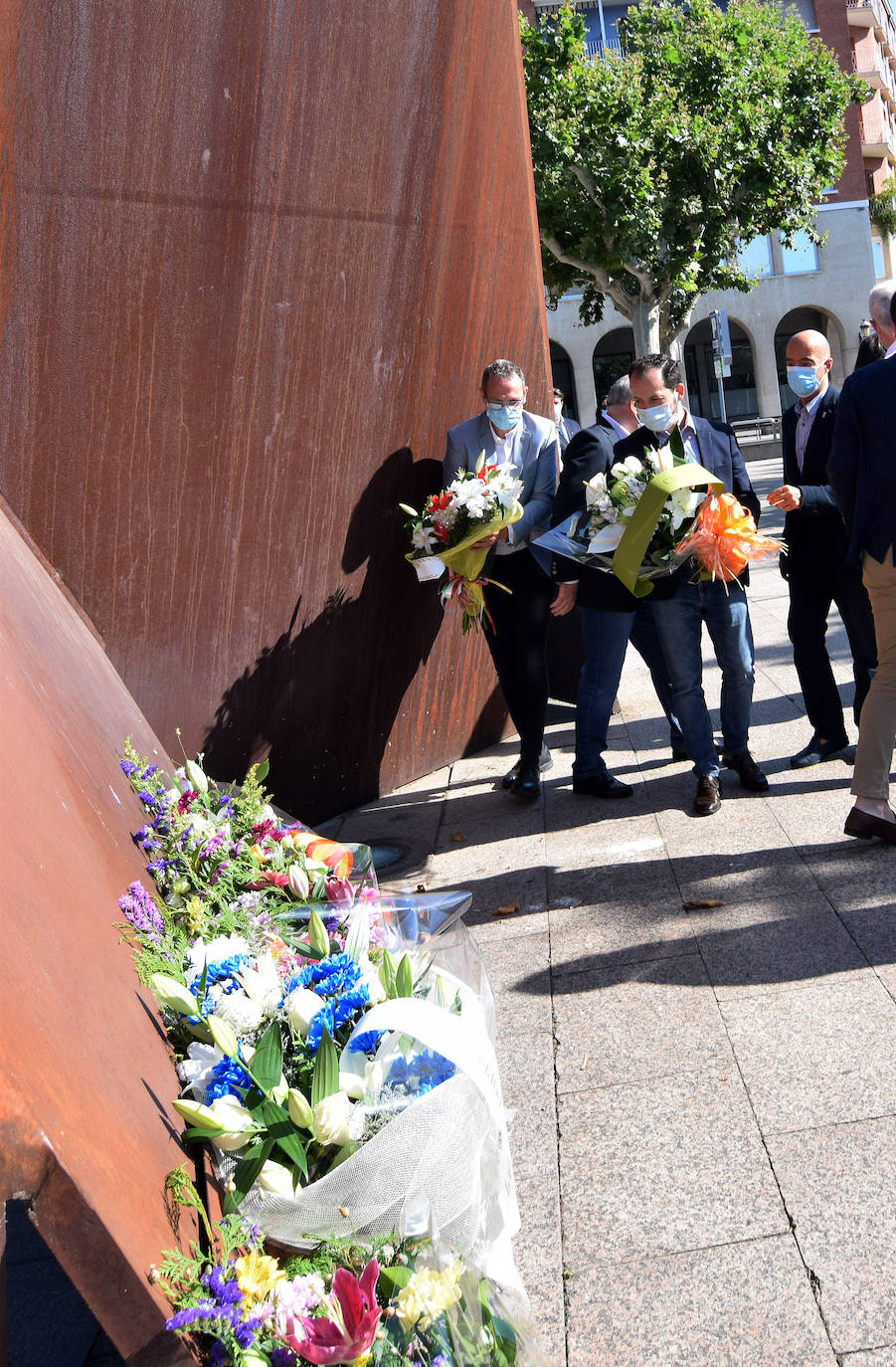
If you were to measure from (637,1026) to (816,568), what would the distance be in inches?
124

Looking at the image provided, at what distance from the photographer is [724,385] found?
147ft

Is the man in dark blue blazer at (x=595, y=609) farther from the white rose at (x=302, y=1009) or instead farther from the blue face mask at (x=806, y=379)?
the white rose at (x=302, y=1009)

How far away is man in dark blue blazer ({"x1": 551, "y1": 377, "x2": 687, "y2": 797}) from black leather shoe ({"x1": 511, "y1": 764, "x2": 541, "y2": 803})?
193mm

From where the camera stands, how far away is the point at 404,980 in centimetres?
229

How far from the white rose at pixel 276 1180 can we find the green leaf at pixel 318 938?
621mm

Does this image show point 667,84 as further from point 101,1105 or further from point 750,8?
point 101,1105

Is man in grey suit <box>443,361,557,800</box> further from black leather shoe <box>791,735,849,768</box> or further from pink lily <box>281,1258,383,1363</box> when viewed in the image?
pink lily <box>281,1258,383,1363</box>

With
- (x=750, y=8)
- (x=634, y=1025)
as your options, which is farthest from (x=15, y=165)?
(x=750, y=8)

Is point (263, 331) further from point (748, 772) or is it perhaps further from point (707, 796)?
point (748, 772)

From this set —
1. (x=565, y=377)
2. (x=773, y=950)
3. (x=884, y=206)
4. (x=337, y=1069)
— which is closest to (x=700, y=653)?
(x=773, y=950)

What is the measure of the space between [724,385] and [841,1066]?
44.1 meters

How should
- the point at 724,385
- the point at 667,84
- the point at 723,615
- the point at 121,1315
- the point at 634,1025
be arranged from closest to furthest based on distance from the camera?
the point at 121,1315 → the point at 634,1025 → the point at 723,615 → the point at 667,84 → the point at 724,385

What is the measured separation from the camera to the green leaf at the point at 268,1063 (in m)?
2.01

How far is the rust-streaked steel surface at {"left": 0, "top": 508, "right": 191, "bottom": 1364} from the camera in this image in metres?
1.43
